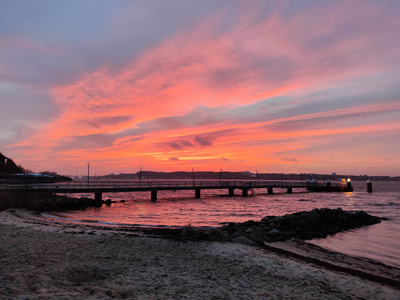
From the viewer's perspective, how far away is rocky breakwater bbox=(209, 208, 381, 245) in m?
16.2

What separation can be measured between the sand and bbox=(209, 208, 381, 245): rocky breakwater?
6.62ft

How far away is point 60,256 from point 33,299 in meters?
4.91

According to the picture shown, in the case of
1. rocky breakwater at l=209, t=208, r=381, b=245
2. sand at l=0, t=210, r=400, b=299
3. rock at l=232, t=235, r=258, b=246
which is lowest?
rocky breakwater at l=209, t=208, r=381, b=245

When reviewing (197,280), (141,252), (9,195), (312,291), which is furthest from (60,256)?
(9,195)

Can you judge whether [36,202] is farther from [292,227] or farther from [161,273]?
[161,273]

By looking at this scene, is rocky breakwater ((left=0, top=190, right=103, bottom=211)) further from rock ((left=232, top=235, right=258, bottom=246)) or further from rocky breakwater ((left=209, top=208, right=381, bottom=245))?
rock ((left=232, top=235, right=258, bottom=246))

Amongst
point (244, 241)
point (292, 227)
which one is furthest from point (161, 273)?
point (292, 227)

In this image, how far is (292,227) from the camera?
21.2m

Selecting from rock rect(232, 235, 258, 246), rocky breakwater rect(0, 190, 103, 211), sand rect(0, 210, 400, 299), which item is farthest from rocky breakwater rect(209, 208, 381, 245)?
rocky breakwater rect(0, 190, 103, 211)

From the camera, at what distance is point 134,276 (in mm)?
8883

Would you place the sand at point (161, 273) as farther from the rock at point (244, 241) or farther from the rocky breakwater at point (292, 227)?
the rocky breakwater at point (292, 227)

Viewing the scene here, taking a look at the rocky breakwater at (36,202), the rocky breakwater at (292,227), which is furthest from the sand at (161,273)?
the rocky breakwater at (36,202)

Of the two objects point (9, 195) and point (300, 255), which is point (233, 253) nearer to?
point (300, 255)

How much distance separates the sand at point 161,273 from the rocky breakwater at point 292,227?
2017 mm
